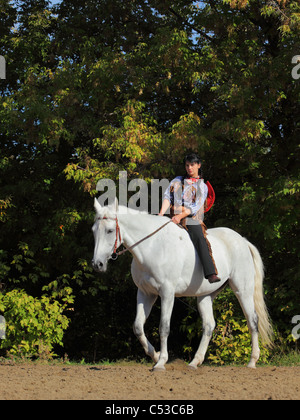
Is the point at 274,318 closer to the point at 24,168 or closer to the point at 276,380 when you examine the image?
the point at 276,380

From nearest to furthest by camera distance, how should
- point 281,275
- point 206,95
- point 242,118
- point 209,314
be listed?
point 209,314
point 242,118
point 281,275
point 206,95

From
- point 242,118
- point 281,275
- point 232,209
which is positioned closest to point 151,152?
point 242,118

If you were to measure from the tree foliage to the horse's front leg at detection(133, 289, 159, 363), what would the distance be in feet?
13.5

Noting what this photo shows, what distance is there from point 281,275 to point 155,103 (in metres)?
4.99

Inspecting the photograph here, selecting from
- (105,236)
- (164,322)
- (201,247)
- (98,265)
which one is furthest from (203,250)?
(98,265)

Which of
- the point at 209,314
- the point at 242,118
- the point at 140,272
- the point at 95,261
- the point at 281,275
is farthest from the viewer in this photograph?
the point at 281,275

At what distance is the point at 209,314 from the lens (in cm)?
852

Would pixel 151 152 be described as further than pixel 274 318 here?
No

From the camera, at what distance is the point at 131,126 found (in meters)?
11.8

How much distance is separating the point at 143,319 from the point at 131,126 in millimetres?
5205

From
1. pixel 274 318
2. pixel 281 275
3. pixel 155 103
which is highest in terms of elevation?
pixel 155 103

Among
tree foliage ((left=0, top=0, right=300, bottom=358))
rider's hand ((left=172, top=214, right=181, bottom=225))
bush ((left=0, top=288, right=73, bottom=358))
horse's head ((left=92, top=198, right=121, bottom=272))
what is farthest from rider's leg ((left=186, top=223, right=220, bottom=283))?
bush ((left=0, top=288, right=73, bottom=358))

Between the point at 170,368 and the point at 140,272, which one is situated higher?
the point at 140,272

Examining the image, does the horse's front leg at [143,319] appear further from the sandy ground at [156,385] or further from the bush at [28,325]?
the bush at [28,325]
